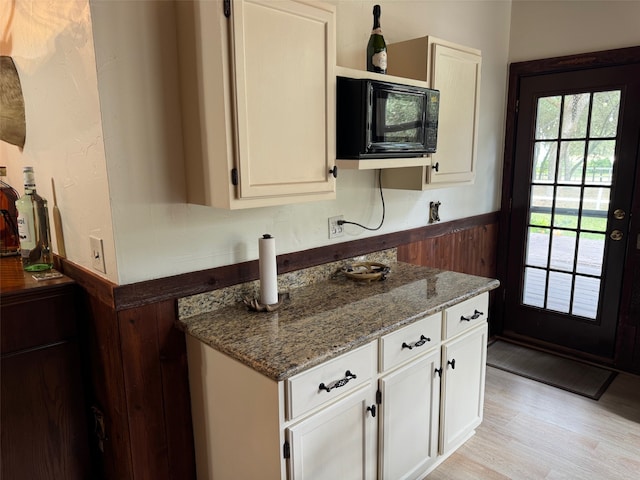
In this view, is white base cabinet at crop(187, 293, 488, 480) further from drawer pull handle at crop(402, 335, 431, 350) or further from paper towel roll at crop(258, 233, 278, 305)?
paper towel roll at crop(258, 233, 278, 305)

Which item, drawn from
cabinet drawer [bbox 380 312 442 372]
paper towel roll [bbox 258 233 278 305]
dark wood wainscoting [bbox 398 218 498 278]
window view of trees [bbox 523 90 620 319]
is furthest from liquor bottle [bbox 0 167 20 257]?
window view of trees [bbox 523 90 620 319]

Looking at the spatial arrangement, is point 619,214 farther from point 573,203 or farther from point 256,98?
point 256,98

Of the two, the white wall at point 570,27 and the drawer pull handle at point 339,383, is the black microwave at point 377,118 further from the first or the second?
the white wall at point 570,27

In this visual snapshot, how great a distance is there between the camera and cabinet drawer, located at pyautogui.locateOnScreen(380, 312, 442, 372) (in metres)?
1.74

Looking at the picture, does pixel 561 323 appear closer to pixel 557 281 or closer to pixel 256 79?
pixel 557 281

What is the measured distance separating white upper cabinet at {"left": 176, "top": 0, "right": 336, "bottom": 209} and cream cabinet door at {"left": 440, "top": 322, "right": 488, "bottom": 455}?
40.5 inches

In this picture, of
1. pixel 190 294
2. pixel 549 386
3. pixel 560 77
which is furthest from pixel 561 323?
pixel 190 294

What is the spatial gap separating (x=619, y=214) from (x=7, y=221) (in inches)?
144

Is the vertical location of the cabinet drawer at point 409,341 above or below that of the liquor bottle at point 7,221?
below

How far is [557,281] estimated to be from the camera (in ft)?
11.2

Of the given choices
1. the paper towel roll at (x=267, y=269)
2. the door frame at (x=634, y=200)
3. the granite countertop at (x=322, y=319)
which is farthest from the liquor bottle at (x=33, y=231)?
the door frame at (x=634, y=200)

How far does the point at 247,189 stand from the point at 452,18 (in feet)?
6.88

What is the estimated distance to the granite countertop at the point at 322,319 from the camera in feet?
4.84

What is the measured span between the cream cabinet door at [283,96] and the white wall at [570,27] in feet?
7.36
